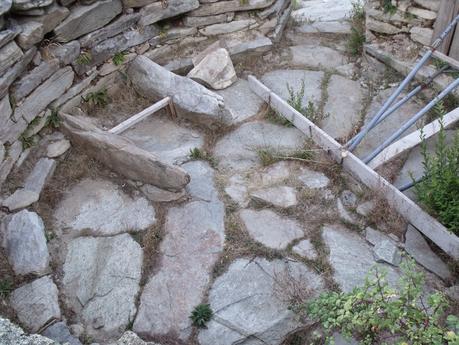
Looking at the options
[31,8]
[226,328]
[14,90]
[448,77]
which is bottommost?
[226,328]

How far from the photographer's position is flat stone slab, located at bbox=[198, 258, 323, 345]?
3.34 m

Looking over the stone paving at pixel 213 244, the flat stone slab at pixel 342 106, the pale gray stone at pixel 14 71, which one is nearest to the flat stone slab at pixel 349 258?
the stone paving at pixel 213 244

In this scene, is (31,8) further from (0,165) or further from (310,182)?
(310,182)

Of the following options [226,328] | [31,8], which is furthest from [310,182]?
[31,8]

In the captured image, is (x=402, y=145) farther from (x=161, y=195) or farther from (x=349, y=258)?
(x=161, y=195)

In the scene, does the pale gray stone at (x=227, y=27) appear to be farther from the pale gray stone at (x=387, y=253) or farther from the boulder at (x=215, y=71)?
the pale gray stone at (x=387, y=253)

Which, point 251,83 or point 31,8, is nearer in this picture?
point 31,8

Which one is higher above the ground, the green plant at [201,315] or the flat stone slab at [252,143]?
the flat stone slab at [252,143]

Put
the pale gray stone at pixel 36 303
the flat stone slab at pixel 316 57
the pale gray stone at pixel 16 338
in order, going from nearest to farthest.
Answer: the pale gray stone at pixel 16 338
the pale gray stone at pixel 36 303
the flat stone slab at pixel 316 57

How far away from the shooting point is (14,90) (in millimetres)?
4070

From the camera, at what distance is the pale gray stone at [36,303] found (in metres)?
3.32

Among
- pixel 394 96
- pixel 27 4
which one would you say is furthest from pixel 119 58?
pixel 394 96

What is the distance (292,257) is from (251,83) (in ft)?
7.89

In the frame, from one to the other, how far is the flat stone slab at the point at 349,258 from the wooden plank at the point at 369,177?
431 millimetres
